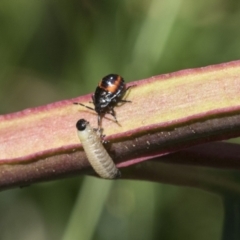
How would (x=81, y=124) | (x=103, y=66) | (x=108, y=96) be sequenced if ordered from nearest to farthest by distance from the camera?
(x=81, y=124), (x=108, y=96), (x=103, y=66)

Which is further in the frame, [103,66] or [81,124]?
[103,66]

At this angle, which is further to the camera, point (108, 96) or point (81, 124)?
point (108, 96)

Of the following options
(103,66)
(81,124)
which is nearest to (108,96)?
(81,124)

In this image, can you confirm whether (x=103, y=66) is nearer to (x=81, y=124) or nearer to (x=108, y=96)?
(x=108, y=96)

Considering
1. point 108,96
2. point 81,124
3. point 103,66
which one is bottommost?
point 81,124

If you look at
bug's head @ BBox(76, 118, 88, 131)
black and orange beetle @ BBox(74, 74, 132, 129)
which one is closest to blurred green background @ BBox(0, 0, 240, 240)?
black and orange beetle @ BBox(74, 74, 132, 129)

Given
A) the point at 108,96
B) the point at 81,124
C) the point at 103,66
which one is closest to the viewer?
the point at 81,124

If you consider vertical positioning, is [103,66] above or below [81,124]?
above
